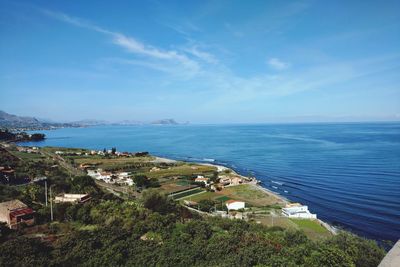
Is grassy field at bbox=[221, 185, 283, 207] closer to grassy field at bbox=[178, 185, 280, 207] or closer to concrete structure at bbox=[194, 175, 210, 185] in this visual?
grassy field at bbox=[178, 185, 280, 207]

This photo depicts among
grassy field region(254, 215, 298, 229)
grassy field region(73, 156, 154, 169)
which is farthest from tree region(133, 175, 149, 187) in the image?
grassy field region(254, 215, 298, 229)

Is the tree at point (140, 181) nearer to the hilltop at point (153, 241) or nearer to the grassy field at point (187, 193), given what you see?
the grassy field at point (187, 193)

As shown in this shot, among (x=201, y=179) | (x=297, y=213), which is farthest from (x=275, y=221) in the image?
(x=201, y=179)

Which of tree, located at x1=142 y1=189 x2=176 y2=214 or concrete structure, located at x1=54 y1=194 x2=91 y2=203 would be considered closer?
tree, located at x1=142 y1=189 x2=176 y2=214

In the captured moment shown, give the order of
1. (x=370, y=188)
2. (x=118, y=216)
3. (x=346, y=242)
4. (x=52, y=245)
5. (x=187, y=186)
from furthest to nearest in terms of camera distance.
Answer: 1. (x=187, y=186)
2. (x=370, y=188)
3. (x=118, y=216)
4. (x=346, y=242)
5. (x=52, y=245)

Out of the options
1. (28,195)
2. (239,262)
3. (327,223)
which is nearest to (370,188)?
(327,223)

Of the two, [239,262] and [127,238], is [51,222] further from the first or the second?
[239,262]

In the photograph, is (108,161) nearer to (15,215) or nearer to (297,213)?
(15,215)

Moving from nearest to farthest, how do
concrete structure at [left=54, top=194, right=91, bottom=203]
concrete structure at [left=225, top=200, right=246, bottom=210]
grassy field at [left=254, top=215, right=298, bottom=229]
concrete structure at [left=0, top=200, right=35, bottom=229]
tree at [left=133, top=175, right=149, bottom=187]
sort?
concrete structure at [left=0, top=200, right=35, bottom=229]
concrete structure at [left=54, top=194, right=91, bottom=203]
grassy field at [left=254, top=215, right=298, bottom=229]
concrete structure at [left=225, top=200, right=246, bottom=210]
tree at [left=133, top=175, right=149, bottom=187]
